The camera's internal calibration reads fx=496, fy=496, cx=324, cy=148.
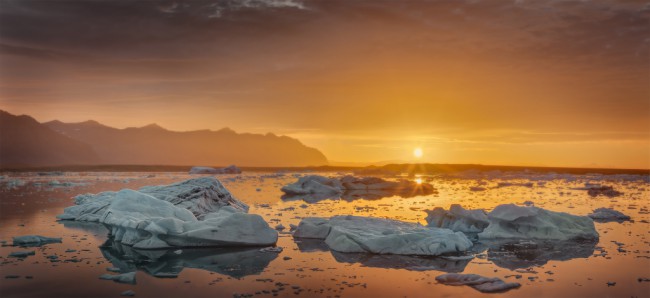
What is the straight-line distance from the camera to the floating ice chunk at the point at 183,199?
19.0 metres

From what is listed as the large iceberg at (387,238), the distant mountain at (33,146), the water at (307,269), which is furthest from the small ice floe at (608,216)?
the distant mountain at (33,146)

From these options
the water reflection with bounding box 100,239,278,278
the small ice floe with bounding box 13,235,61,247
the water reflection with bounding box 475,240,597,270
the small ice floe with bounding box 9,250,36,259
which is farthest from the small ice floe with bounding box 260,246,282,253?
the small ice floe with bounding box 13,235,61,247

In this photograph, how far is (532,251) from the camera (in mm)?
13656

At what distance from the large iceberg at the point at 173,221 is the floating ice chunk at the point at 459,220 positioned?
6.17 meters

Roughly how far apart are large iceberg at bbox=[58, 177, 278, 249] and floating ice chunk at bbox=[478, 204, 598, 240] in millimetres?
7137

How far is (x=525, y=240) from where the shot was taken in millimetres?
15445

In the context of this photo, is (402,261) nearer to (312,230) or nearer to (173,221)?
(312,230)

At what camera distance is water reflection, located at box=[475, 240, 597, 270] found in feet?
39.8

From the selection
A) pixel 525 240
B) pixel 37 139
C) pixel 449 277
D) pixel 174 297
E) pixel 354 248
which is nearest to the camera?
pixel 174 297

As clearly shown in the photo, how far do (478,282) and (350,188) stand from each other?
29802 mm

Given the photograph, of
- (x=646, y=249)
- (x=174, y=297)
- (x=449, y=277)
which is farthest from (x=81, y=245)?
(x=646, y=249)

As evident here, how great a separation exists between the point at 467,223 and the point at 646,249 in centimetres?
523

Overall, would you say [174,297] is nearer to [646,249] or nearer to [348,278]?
[348,278]

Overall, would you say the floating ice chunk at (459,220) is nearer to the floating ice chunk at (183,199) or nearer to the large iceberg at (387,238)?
the large iceberg at (387,238)
